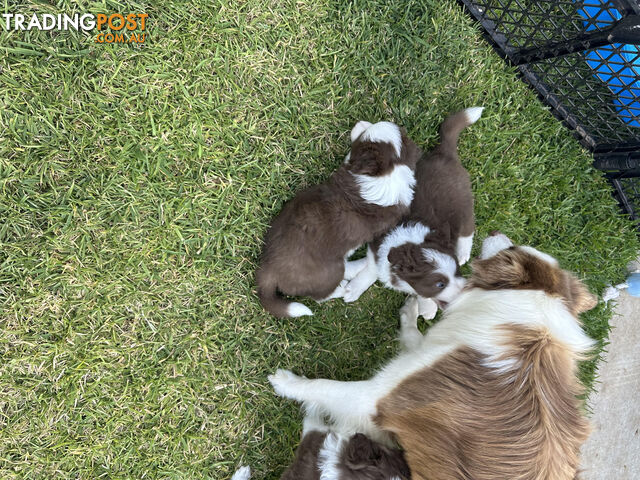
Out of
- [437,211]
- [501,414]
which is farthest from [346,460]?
[437,211]

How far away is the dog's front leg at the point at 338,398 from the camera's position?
95.2 inches

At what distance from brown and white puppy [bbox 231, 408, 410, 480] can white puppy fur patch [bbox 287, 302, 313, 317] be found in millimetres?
716

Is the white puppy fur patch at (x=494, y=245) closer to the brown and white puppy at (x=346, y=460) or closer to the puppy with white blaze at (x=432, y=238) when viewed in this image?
the puppy with white blaze at (x=432, y=238)

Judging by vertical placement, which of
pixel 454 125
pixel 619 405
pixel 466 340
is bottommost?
pixel 619 405

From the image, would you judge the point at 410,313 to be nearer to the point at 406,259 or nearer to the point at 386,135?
the point at 406,259

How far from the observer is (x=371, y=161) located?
8.77ft

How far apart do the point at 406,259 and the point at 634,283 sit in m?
2.57

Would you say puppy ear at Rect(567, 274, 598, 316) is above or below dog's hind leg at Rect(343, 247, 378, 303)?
above

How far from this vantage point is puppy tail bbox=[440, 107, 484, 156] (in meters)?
3.08

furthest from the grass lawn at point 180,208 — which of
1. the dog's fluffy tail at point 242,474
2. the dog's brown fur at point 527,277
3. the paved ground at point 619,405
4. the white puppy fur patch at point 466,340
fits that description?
the paved ground at point 619,405

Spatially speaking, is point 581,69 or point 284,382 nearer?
point 284,382

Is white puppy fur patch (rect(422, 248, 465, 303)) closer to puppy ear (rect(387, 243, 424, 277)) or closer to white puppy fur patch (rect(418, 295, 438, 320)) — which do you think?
puppy ear (rect(387, 243, 424, 277))

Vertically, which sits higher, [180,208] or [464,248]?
[464,248]

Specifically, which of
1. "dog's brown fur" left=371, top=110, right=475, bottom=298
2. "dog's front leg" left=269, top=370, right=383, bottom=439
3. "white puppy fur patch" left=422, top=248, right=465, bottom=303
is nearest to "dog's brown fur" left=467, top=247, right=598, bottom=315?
"white puppy fur patch" left=422, top=248, right=465, bottom=303
